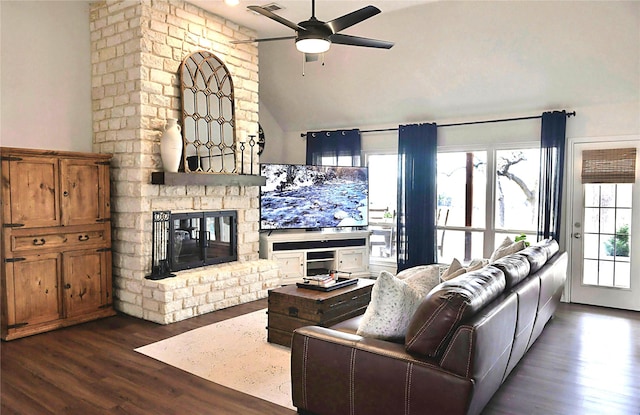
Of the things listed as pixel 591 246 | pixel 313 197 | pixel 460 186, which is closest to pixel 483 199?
pixel 460 186

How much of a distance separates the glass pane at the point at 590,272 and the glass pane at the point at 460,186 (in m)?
1.32

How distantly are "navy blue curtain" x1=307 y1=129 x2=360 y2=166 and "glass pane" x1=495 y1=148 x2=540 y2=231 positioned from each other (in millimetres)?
2115

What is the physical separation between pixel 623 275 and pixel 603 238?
458 mm

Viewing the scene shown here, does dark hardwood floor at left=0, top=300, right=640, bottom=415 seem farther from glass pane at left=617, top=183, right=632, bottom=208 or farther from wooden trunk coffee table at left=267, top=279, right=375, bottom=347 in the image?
glass pane at left=617, top=183, right=632, bottom=208

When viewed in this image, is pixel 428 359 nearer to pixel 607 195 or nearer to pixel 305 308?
pixel 305 308

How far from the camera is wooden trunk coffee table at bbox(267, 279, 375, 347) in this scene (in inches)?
147

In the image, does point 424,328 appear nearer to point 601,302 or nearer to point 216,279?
point 216,279

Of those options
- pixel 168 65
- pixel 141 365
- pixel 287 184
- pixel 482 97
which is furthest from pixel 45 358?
pixel 482 97

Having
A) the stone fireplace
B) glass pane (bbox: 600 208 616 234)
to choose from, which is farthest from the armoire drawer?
glass pane (bbox: 600 208 616 234)

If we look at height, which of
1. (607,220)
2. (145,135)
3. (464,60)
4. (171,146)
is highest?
(464,60)

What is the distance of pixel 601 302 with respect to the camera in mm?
5332

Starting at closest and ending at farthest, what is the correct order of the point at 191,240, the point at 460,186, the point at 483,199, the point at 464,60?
the point at 191,240
the point at 464,60
the point at 483,199
the point at 460,186

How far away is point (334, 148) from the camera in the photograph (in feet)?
23.8

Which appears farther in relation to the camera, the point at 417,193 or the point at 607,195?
the point at 417,193
